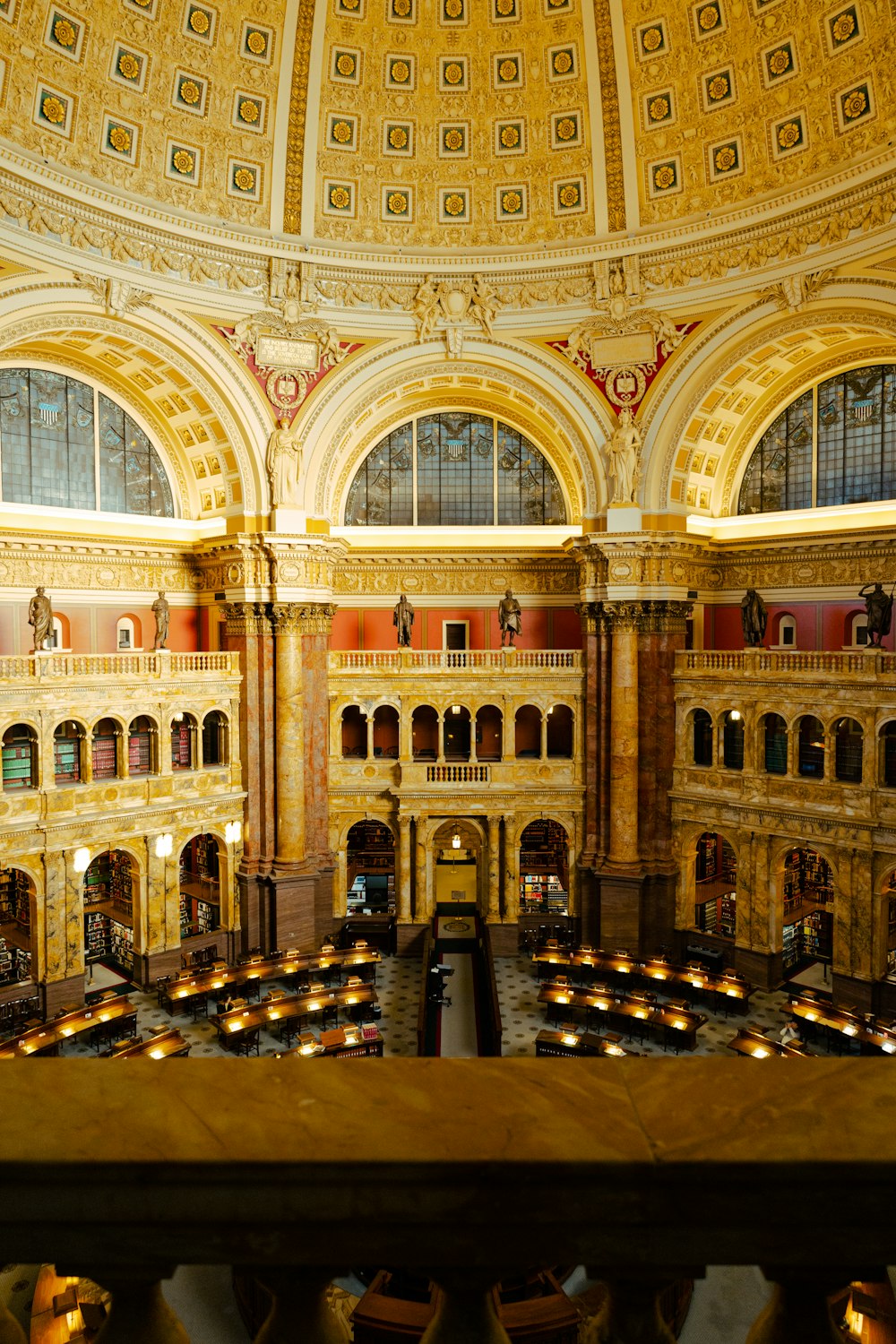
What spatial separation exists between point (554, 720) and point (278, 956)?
11.3 m

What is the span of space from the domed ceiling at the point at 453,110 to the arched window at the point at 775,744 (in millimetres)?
13543

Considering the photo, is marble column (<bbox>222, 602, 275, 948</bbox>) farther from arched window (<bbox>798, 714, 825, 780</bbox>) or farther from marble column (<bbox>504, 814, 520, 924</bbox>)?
arched window (<bbox>798, 714, 825, 780</bbox>)

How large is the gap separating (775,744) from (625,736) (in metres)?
4.19

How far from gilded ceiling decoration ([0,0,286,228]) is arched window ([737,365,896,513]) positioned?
16.6 meters

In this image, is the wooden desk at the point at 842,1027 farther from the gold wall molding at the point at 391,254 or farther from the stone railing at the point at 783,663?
the gold wall molding at the point at 391,254

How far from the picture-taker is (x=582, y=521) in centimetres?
2630

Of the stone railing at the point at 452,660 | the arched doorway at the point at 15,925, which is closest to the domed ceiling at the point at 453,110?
the stone railing at the point at 452,660

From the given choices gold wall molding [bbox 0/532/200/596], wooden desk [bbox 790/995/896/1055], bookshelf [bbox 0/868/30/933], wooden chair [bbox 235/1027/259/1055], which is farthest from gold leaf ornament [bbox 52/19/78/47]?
wooden desk [bbox 790/995/896/1055]

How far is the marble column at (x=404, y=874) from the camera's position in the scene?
87.4 feet

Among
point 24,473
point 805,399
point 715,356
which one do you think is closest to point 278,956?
point 24,473

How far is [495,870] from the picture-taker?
26891 millimetres

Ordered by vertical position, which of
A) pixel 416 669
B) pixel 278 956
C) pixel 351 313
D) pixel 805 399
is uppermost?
pixel 351 313

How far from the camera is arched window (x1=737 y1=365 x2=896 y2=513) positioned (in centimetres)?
2472

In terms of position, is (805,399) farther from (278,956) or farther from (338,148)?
(278,956)
